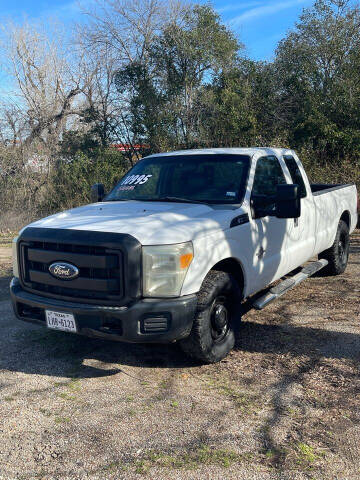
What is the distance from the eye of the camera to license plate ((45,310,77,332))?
3805mm

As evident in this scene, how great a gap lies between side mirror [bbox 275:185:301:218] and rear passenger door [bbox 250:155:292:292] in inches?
10.7

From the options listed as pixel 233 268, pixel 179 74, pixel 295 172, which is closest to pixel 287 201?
pixel 233 268

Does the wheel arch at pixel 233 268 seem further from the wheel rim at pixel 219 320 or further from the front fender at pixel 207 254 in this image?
the wheel rim at pixel 219 320

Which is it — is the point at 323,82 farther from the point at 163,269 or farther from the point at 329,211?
the point at 163,269

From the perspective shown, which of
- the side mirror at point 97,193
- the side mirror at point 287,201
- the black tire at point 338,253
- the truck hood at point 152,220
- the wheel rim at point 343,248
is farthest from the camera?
the wheel rim at point 343,248

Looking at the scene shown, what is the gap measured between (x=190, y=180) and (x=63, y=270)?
1870 millimetres

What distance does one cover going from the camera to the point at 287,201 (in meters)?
4.50

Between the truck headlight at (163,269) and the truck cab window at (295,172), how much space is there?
275 centimetres

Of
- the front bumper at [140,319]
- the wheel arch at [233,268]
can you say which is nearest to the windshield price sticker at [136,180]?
the wheel arch at [233,268]

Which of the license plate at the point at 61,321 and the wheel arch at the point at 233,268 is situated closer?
the license plate at the point at 61,321

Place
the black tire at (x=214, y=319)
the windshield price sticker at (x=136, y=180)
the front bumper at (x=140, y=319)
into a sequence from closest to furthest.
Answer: the front bumper at (x=140, y=319), the black tire at (x=214, y=319), the windshield price sticker at (x=136, y=180)

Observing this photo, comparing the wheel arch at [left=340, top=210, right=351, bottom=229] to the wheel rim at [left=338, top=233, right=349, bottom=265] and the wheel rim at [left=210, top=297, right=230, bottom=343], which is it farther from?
the wheel rim at [left=210, top=297, right=230, bottom=343]

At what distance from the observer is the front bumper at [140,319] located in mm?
3625

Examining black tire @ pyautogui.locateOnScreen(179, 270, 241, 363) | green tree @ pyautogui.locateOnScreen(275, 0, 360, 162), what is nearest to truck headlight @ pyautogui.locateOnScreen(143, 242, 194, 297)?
black tire @ pyautogui.locateOnScreen(179, 270, 241, 363)
